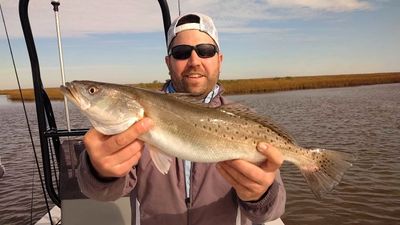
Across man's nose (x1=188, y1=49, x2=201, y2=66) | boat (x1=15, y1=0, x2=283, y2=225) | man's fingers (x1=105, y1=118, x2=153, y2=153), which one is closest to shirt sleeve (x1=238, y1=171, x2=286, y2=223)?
man's fingers (x1=105, y1=118, x2=153, y2=153)

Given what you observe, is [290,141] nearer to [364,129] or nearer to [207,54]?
[207,54]

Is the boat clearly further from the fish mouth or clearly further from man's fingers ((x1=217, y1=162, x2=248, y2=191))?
man's fingers ((x1=217, y1=162, x2=248, y2=191))

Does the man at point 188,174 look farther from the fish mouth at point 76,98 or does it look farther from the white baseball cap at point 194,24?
the fish mouth at point 76,98

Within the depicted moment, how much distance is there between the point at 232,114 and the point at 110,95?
0.92m

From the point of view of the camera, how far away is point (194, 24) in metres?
3.58

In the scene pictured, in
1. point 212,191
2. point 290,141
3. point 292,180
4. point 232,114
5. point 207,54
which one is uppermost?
point 207,54

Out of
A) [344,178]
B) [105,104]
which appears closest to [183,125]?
[105,104]

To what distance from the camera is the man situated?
247 centimetres

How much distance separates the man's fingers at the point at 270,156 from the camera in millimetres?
2629

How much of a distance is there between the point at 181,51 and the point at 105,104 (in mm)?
1168

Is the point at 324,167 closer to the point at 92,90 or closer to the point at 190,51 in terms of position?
the point at 190,51

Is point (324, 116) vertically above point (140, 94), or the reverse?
point (140, 94)

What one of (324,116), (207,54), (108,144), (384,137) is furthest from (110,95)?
(324,116)

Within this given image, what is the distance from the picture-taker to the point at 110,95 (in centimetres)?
261
